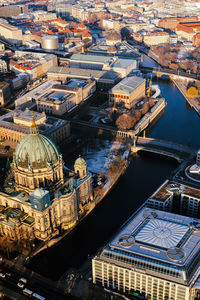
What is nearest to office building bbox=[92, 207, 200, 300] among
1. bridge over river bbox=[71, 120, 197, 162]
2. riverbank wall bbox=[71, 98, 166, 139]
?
bridge over river bbox=[71, 120, 197, 162]

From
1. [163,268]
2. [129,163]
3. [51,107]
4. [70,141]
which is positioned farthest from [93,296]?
[51,107]

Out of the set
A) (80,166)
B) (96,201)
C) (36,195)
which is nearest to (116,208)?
(96,201)

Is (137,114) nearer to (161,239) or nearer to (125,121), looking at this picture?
(125,121)

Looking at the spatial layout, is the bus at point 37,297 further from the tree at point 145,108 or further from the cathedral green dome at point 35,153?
the tree at point 145,108

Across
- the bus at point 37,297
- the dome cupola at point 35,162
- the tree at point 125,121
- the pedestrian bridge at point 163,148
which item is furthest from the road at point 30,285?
the tree at point 125,121

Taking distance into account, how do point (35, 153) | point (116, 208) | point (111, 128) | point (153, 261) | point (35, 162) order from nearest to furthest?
point (153, 261) < point (35, 153) < point (35, 162) < point (116, 208) < point (111, 128)

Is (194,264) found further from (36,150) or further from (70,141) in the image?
(70,141)
